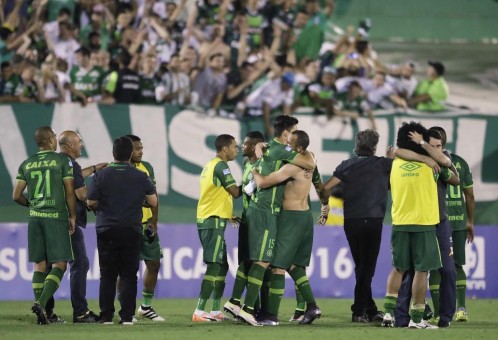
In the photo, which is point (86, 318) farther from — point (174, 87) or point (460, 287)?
point (174, 87)

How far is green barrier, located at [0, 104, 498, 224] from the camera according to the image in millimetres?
17734

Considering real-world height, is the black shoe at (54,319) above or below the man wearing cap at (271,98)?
below

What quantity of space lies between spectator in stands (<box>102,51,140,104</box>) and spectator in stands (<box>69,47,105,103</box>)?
0.18m

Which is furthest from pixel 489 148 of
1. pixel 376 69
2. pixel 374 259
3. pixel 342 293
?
pixel 374 259

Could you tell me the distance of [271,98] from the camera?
62.8ft

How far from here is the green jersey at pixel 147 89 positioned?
18922 mm

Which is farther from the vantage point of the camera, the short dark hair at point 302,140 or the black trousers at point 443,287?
the short dark hair at point 302,140

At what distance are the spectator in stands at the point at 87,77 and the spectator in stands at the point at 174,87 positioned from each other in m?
1.02

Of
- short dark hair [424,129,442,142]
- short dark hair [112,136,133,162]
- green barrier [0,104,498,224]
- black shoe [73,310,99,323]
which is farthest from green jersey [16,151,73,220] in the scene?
green barrier [0,104,498,224]

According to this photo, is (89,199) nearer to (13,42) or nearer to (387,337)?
(387,337)

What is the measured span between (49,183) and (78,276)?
1.12 metres

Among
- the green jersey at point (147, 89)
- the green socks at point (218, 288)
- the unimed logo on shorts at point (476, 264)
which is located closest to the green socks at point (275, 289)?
the green socks at point (218, 288)

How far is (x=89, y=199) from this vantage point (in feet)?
38.1

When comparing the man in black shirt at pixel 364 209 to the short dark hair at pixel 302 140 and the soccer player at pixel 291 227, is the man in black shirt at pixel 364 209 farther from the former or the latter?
the short dark hair at pixel 302 140
